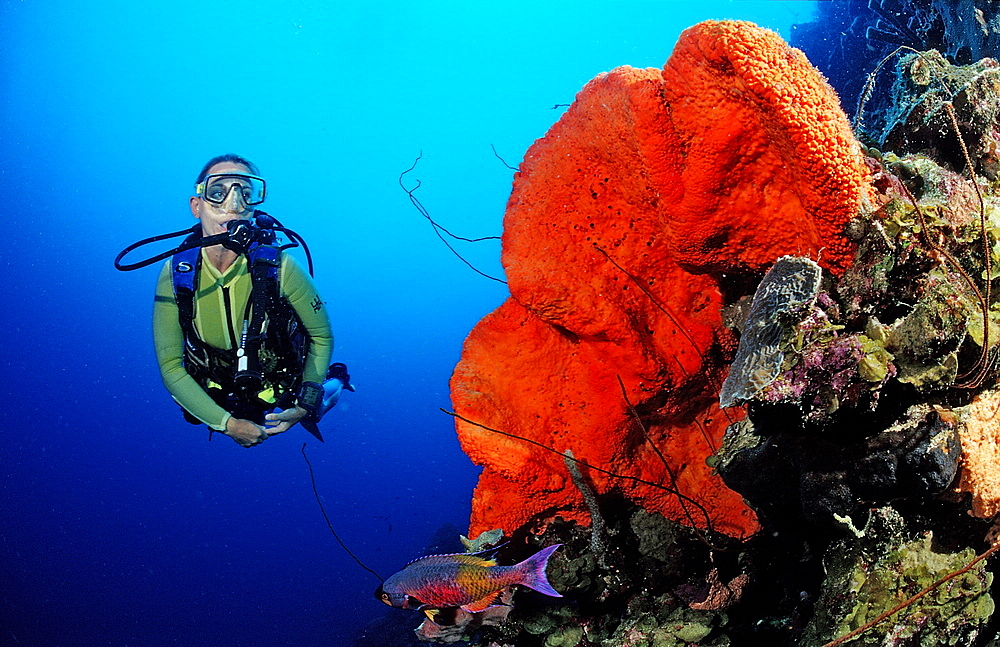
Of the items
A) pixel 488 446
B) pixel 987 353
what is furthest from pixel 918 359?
pixel 488 446

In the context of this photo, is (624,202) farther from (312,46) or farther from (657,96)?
(312,46)

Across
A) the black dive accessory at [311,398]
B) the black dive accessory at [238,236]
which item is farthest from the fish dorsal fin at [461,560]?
the black dive accessory at [238,236]

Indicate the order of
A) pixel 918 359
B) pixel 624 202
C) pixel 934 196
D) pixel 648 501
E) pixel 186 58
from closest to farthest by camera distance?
pixel 918 359
pixel 934 196
pixel 624 202
pixel 648 501
pixel 186 58

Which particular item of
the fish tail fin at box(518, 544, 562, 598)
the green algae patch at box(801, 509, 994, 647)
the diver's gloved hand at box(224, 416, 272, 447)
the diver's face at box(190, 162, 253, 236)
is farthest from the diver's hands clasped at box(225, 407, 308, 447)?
the green algae patch at box(801, 509, 994, 647)

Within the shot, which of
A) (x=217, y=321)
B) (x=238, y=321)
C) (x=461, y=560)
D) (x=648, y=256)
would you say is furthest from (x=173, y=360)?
(x=648, y=256)

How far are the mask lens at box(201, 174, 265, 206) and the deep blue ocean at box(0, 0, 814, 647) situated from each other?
4692 centimetres

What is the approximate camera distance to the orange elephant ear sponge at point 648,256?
180 centimetres

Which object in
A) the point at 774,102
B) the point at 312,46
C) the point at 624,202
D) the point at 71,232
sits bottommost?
the point at 774,102

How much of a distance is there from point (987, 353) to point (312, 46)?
8031 cm

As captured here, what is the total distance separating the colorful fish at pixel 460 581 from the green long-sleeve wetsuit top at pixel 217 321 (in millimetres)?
2228

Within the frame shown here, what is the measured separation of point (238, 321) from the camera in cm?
445

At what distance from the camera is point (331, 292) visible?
85000 millimetres

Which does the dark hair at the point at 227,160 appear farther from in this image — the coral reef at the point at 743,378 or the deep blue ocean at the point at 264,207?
the deep blue ocean at the point at 264,207

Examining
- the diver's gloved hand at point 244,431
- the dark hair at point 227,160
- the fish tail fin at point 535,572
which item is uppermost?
the dark hair at point 227,160
